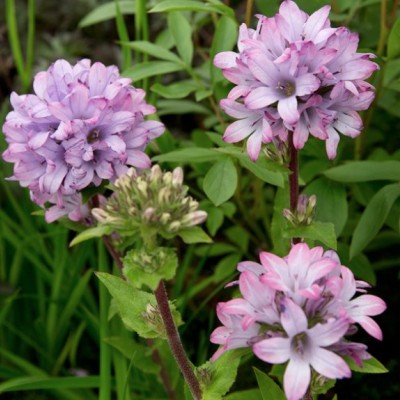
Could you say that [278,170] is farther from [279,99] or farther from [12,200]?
[12,200]

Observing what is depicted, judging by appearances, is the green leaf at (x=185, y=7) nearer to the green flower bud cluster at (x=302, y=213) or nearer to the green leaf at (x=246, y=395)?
the green flower bud cluster at (x=302, y=213)

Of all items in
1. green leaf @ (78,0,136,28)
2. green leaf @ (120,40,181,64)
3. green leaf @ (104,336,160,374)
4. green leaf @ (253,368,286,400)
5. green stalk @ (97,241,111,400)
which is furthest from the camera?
green leaf @ (78,0,136,28)

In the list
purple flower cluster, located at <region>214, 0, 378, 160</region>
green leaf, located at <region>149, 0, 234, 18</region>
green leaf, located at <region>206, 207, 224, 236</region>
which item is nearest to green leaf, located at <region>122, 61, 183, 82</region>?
green leaf, located at <region>149, 0, 234, 18</region>

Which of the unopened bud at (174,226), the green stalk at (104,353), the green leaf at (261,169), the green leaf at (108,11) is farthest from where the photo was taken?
the green leaf at (108,11)

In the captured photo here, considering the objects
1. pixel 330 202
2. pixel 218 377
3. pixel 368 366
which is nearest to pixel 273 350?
pixel 368 366

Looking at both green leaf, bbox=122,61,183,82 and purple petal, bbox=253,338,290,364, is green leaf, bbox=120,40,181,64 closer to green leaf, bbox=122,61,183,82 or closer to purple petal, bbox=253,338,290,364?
green leaf, bbox=122,61,183,82

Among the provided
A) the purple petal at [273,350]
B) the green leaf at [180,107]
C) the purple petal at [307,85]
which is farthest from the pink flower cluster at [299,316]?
the green leaf at [180,107]

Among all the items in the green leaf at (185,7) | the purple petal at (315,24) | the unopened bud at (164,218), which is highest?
the purple petal at (315,24)

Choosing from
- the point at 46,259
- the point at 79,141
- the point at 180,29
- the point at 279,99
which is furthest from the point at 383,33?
the point at 46,259
